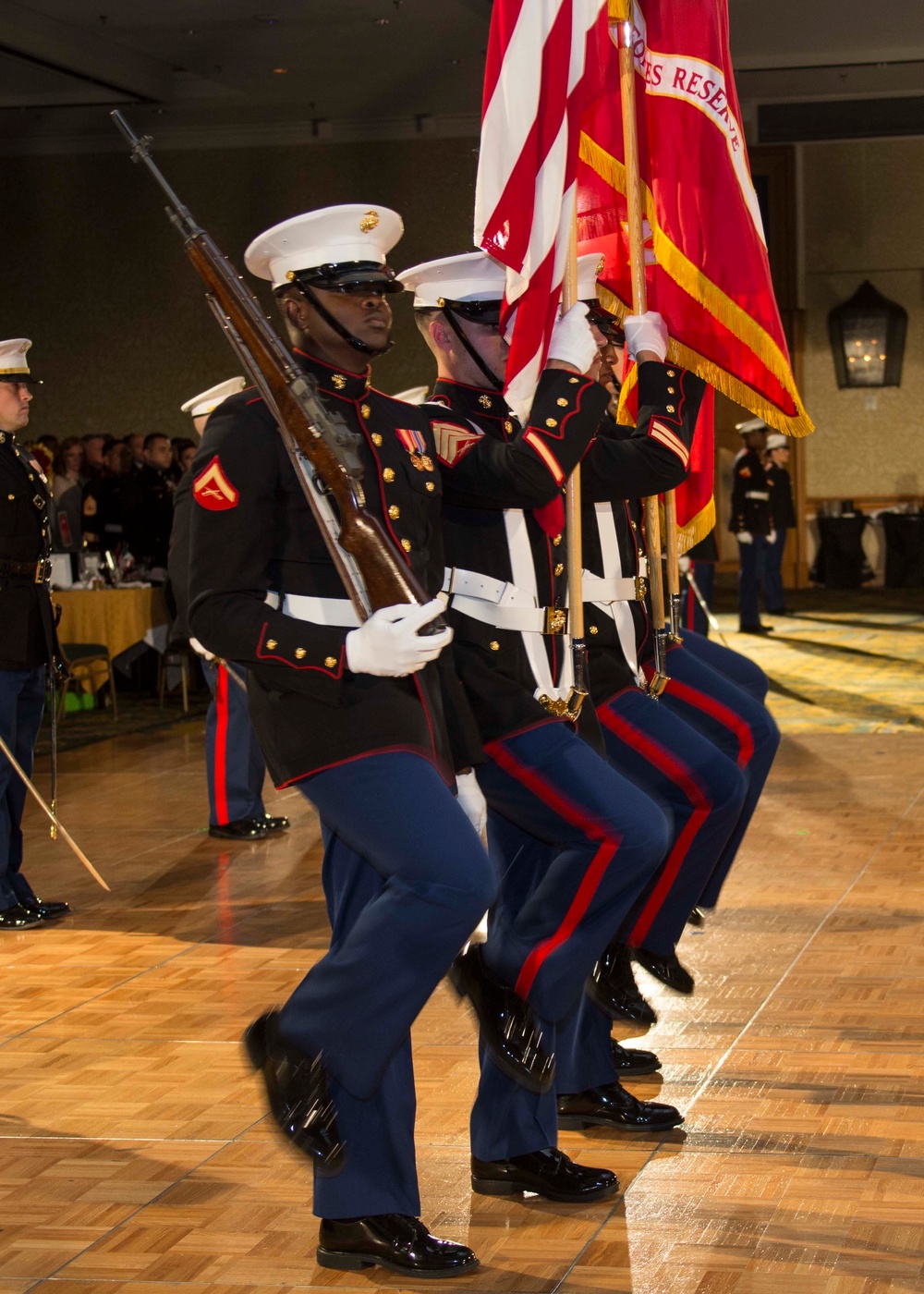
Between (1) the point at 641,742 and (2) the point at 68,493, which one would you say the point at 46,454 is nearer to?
(2) the point at 68,493

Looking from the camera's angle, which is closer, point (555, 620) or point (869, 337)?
point (555, 620)

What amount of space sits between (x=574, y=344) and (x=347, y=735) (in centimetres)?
100

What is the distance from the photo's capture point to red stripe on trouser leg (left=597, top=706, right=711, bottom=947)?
11.1ft

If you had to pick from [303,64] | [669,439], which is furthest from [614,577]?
[303,64]

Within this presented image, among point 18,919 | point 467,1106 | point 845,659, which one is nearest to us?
point 467,1106

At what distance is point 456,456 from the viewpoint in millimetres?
2971

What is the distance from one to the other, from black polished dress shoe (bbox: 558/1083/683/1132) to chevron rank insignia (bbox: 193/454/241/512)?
1371 millimetres

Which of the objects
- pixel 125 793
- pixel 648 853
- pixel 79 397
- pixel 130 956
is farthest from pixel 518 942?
pixel 79 397

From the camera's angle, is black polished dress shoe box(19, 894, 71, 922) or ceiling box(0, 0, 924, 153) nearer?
black polished dress shoe box(19, 894, 71, 922)

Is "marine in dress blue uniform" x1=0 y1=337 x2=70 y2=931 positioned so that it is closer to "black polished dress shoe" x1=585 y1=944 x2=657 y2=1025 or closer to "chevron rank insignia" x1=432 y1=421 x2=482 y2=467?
"black polished dress shoe" x1=585 y1=944 x2=657 y2=1025

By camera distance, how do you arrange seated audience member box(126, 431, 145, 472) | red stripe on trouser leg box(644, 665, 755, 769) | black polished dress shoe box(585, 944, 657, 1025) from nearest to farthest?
1. black polished dress shoe box(585, 944, 657, 1025)
2. red stripe on trouser leg box(644, 665, 755, 769)
3. seated audience member box(126, 431, 145, 472)

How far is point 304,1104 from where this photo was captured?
2.45 meters

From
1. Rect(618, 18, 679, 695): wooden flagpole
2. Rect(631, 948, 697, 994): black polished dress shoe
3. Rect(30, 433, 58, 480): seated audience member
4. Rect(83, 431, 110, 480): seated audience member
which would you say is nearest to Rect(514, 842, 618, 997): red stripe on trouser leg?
Rect(631, 948, 697, 994): black polished dress shoe

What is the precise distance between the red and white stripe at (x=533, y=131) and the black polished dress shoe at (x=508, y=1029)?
1.31 m
